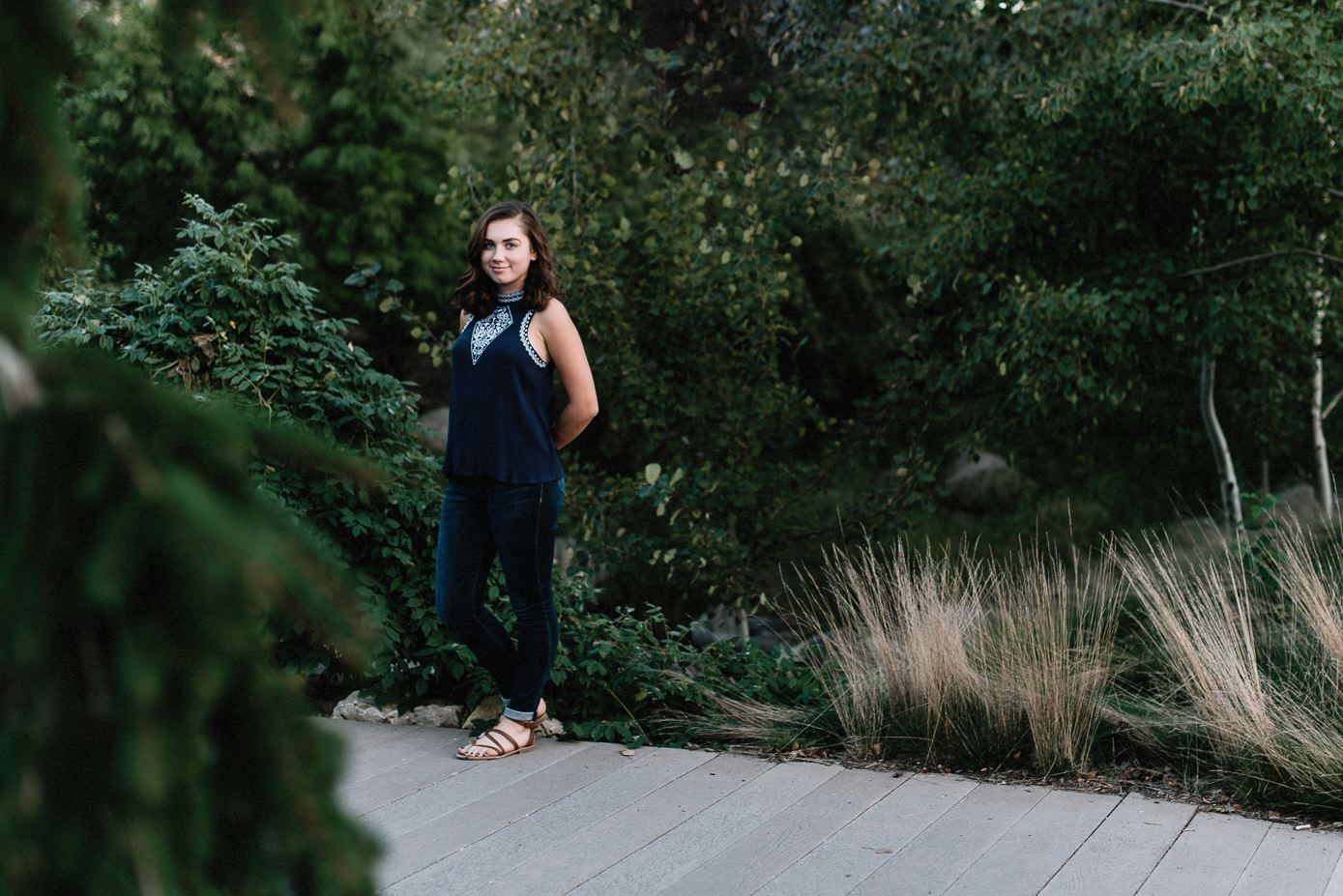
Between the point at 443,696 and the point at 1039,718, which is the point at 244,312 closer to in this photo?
the point at 443,696

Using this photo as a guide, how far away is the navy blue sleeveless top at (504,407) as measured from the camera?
12.7 ft

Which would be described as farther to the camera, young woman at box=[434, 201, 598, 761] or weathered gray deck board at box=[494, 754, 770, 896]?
young woman at box=[434, 201, 598, 761]

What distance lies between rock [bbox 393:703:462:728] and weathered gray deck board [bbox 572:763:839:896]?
1.25 meters

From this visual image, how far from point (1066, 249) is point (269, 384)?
4.87m

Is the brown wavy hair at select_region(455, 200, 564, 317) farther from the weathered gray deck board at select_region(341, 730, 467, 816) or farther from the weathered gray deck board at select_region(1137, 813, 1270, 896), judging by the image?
the weathered gray deck board at select_region(1137, 813, 1270, 896)

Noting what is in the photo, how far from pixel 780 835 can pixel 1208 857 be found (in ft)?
3.60

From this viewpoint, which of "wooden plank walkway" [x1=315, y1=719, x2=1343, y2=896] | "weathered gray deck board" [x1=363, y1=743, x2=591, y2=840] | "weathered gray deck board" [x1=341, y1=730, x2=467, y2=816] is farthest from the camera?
"weathered gray deck board" [x1=341, y1=730, x2=467, y2=816]

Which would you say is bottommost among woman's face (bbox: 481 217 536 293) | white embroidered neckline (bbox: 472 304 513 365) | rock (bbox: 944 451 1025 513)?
rock (bbox: 944 451 1025 513)

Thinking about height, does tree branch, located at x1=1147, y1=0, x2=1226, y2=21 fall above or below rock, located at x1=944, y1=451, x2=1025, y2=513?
above

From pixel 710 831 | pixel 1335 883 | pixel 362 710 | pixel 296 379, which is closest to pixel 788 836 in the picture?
pixel 710 831

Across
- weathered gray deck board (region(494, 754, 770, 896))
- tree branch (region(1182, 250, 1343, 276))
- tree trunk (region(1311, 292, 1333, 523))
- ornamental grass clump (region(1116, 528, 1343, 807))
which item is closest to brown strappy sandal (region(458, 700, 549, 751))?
weathered gray deck board (region(494, 754, 770, 896))

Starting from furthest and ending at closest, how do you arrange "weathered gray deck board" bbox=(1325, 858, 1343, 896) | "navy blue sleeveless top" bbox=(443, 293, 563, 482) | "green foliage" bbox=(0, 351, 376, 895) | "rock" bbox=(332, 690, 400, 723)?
1. "rock" bbox=(332, 690, 400, 723)
2. "navy blue sleeveless top" bbox=(443, 293, 563, 482)
3. "weathered gray deck board" bbox=(1325, 858, 1343, 896)
4. "green foliage" bbox=(0, 351, 376, 895)

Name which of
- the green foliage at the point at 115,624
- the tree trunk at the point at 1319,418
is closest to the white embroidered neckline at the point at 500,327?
the green foliage at the point at 115,624

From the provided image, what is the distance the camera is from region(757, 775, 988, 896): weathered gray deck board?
3.08m
